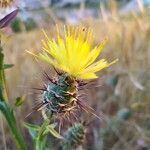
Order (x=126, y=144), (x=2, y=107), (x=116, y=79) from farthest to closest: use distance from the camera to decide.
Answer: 1. (x=116, y=79)
2. (x=126, y=144)
3. (x=2, y=107)

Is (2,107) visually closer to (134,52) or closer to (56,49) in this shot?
(56,49)

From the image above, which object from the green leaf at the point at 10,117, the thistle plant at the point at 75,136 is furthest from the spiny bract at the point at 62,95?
the thistle plant at the point at 75,136

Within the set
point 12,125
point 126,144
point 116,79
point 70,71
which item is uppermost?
point 70,71

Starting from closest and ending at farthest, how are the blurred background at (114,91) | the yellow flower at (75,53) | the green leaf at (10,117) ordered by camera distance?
the yellow flower at (75,53) < the green leaf at (10,117) < the blurred background at (114,91)

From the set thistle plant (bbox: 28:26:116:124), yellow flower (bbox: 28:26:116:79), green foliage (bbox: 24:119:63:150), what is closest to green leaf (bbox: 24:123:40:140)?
green foliage (bbox: 24:119:63:150)

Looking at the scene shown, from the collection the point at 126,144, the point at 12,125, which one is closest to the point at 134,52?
the point at 126,144

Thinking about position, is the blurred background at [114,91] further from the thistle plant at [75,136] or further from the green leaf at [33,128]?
the green leaf at [33,128]

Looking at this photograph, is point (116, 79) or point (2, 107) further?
point (116, 79)

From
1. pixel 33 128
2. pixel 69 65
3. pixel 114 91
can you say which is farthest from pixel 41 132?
pixel 114 91
